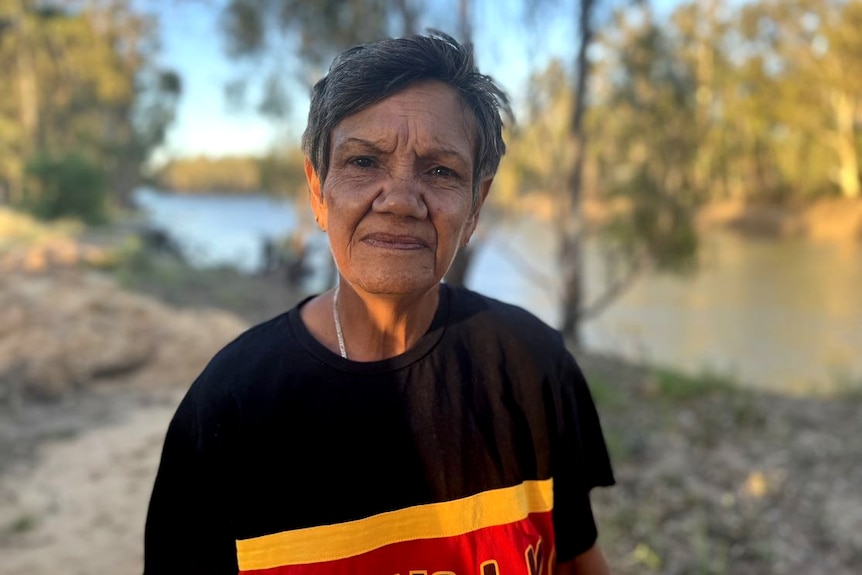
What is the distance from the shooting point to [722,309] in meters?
13.7

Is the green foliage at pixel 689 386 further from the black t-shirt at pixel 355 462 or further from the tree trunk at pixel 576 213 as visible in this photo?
the black t-shirt at pixel 355 462

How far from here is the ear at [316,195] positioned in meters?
1.37

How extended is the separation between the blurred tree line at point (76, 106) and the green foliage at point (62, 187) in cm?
3

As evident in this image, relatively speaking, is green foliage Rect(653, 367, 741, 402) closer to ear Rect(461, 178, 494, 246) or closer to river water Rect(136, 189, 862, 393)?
river water Rect(136, 189, 862, 393)

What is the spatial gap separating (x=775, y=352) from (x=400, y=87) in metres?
10.9

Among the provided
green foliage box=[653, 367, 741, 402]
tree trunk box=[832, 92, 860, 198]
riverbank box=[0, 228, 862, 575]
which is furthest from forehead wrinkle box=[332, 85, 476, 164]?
tree trunk box=[832, 92, 860, 198]

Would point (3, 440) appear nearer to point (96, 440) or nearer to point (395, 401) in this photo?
point (96, 440)

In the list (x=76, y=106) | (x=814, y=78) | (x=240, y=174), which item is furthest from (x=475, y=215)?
(x=240, y=174)

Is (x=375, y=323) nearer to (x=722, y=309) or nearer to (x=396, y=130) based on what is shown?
(x=396, y=130)

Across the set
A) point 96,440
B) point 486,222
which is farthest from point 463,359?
point 486,222

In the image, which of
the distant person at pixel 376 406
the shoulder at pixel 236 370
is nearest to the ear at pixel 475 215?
the distant person at pixel 376 406

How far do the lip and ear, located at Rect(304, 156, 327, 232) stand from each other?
0.15 m

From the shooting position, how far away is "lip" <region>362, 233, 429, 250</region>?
4.10 feet

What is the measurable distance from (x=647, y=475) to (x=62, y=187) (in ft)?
61.4
